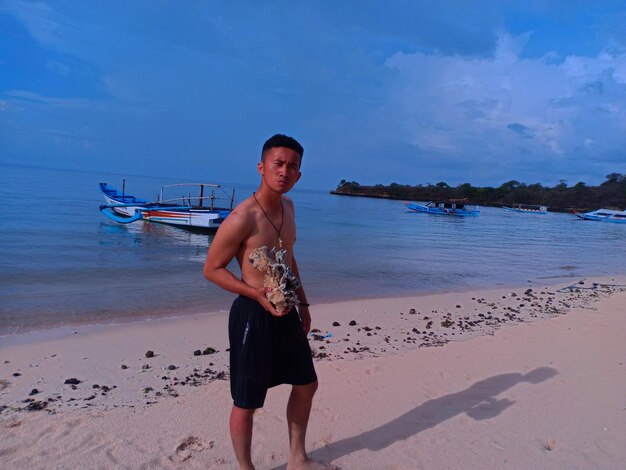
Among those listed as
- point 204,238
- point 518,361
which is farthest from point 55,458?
point 204,238

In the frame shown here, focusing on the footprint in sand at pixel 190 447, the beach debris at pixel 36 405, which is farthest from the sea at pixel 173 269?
the footprint in sand at pixel 190 447

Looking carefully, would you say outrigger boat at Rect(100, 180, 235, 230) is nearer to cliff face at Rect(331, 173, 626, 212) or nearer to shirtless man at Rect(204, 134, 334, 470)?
shirtless man at Rect(204, 134, 334, 470)

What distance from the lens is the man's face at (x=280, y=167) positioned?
8.60 ft

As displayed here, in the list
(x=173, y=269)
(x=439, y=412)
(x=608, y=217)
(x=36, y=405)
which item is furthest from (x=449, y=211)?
(x=36, y=405)

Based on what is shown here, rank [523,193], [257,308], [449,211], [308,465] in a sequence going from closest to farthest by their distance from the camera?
[257,308]
[308,465]
[449,211]
[523,193]

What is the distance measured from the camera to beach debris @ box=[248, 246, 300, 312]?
2479mm

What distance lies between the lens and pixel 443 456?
3293 mm

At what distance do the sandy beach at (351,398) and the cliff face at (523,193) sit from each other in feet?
317

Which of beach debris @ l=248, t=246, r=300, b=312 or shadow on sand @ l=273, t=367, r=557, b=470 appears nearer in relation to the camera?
beach debris @ l=248, t=246, r=300, b=312

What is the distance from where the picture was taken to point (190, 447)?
129 inches

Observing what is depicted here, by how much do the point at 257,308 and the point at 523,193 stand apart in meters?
113

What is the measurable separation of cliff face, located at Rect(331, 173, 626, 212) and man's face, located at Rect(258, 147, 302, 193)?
10039cm

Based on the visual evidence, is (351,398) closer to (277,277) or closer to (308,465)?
(308,465)

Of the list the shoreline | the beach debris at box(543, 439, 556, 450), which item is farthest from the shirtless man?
the shoreline
